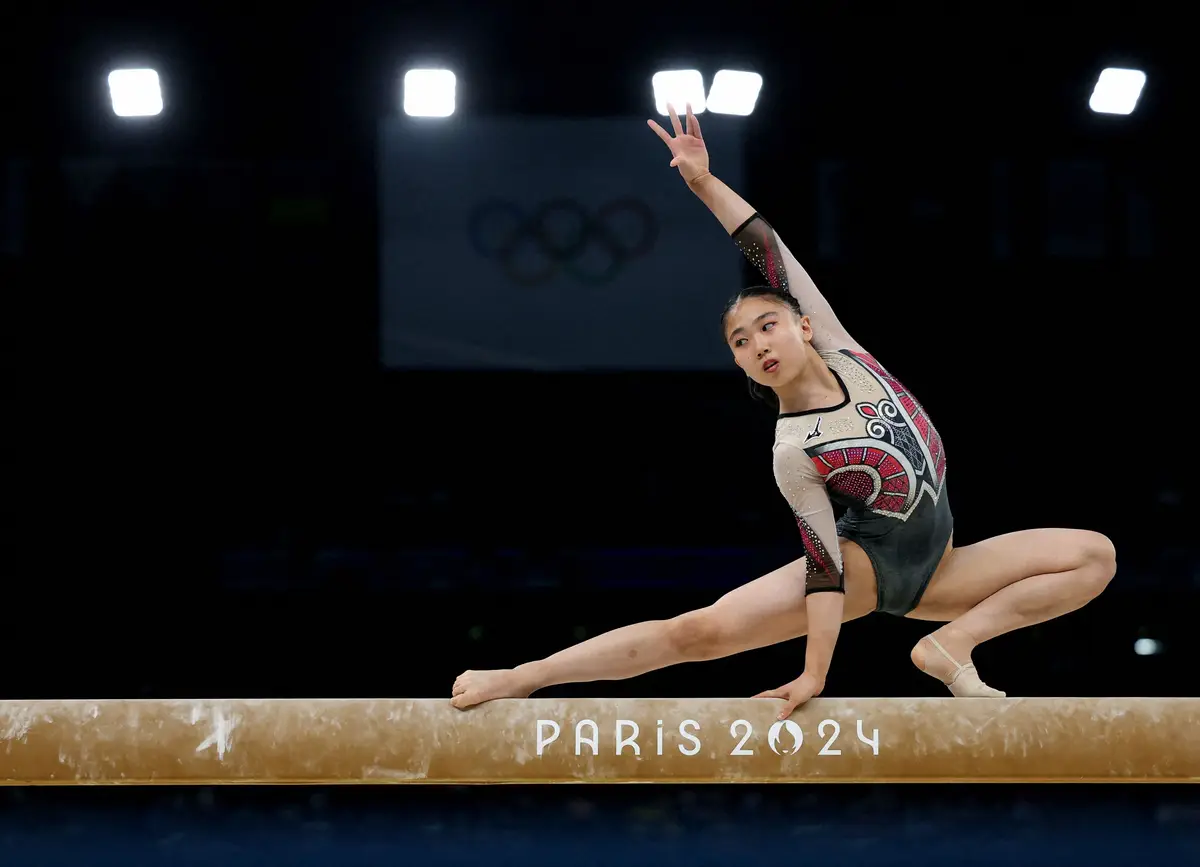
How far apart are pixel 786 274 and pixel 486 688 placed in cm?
122

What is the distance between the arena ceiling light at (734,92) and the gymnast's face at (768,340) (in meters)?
1.98

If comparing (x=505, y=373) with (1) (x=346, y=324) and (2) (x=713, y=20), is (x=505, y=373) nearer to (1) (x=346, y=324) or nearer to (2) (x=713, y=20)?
(1) (x=346, y=324)

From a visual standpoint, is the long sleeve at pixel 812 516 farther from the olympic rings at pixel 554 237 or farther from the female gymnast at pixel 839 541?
the olympic rings at pixel 554 237

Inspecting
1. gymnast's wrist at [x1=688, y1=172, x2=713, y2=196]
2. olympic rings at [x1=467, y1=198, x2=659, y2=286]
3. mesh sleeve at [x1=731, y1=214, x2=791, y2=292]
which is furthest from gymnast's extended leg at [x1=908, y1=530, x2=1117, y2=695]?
olympic rings at [x1=467, y1=198, x2=659, y2=286]

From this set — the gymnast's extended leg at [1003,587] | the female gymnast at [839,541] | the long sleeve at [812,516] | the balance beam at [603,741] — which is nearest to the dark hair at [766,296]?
the female gymnast at [839,541]

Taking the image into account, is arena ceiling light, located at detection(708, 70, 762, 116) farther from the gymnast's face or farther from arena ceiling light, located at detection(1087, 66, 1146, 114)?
the gymnast's face

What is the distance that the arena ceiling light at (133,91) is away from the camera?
4688mm

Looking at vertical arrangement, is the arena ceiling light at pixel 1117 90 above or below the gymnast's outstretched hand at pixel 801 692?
above

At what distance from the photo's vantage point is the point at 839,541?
3064mm

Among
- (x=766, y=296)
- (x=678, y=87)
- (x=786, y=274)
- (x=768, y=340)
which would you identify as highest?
(x=678, y=87)

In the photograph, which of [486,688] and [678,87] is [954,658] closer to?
[486,688]

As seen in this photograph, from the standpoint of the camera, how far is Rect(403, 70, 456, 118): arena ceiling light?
4.70 meters

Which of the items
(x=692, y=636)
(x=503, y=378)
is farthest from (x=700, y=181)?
(x=503, y=378)

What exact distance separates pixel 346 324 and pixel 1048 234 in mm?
3071
